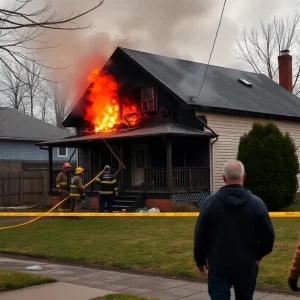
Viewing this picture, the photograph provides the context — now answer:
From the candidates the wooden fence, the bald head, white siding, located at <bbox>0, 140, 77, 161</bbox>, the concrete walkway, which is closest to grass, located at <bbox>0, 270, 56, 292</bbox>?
the concrete walkway

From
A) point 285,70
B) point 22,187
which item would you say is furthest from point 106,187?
point 285,70

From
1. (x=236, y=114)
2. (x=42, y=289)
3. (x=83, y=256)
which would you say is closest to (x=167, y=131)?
(x=236, y=114)

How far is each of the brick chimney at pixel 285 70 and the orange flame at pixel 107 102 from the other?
465 inches

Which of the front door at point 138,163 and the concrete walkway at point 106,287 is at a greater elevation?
the front door at point 138,163

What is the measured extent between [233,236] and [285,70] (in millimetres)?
28117

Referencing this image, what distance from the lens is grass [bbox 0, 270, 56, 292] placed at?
720 centimetres

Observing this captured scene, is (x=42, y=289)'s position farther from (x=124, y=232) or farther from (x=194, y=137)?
(x=194, y=137)

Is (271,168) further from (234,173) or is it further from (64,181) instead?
(234,173)

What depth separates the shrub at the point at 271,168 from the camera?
1930cm

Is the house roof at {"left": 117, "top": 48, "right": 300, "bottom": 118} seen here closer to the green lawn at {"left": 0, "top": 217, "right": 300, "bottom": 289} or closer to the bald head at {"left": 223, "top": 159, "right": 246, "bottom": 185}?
the green lawn at {"left": 0, "top": 217, "right": 300, "bottom": 289}

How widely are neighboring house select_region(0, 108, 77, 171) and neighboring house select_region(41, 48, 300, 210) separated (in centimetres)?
754

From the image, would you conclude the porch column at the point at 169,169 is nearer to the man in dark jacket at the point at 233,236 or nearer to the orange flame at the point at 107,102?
the orange flame at the point at 107,102

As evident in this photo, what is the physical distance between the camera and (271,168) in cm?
1936

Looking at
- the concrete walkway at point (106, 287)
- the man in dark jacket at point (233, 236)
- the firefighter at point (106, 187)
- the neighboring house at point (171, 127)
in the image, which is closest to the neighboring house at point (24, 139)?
the neighboring house at point (171, 127)
